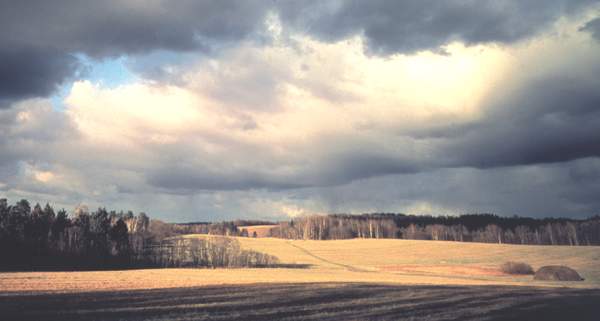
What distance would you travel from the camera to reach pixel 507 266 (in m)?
87.8

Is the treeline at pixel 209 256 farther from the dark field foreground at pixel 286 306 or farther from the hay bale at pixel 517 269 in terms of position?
the dark field foreground at pixel 286 306

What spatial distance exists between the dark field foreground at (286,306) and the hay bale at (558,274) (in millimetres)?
37238

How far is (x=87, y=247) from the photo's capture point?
117312 millimetres

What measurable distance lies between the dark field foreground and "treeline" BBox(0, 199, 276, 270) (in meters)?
70.8

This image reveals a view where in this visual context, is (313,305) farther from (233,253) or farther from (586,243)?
(586,243)

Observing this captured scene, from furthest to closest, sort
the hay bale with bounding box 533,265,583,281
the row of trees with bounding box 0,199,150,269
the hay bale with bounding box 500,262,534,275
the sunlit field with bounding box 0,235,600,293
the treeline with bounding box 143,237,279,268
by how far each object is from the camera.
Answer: the treeline with bounding box 143,237,279,268, the row of trees with bounding box 0,199,150,269, the hay bale with bounding box 500,262,534,275, the sunlit field with bounding box 0,235,600,293, the hay bale with bounding box 533,265,583,281

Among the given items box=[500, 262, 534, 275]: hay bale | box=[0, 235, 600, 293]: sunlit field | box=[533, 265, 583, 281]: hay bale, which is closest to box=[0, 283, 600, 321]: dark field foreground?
box=[533, 265, 583, 281]: hay bale

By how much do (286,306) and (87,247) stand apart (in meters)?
103

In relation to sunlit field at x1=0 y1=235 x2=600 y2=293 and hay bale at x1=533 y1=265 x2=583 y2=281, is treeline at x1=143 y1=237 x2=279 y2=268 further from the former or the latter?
hay bale at x1=533 y1=265 x2=583 y2=281

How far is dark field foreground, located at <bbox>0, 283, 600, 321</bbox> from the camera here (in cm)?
2684

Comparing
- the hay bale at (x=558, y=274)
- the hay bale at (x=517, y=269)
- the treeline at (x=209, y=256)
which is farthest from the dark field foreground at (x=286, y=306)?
the treeline at (x=209, y=256)

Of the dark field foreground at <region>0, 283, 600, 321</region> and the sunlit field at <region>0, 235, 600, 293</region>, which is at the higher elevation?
the dark field foreground at <region>0, 283, 600, 321</region>

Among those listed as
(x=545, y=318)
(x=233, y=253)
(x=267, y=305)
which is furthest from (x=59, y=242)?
(x=545, y=318)

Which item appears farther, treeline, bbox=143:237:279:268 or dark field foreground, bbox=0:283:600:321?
treeline, bbox=143:237:279:268
